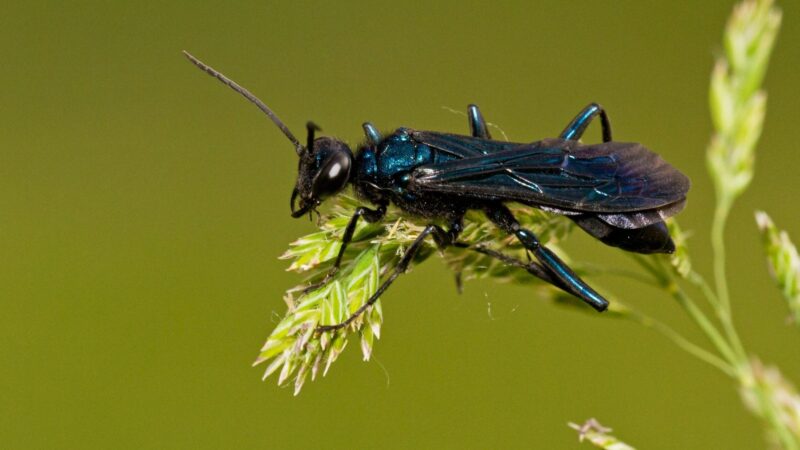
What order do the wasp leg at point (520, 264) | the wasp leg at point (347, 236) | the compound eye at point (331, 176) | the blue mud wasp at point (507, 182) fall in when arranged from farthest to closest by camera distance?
the compound eye at point (331, 176)
the blue mud wasp at point (507, 182)
the wasp leg at point (520, 264)
the wasp leg at point (347, 236)

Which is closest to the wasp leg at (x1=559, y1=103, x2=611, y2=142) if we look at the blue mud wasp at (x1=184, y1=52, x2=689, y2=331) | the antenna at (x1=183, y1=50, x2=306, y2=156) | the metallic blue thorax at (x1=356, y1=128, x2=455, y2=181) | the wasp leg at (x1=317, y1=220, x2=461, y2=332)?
the blue mud wasp at (x1=184, y1=52, x2=689, y2=331)

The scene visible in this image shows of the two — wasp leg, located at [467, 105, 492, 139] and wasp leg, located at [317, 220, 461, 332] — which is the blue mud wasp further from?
wasp leg, located at [467, 105, 492, 139]

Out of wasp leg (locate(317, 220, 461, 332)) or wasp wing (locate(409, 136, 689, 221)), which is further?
wasp wing (locate(409, 136, 689, 221))

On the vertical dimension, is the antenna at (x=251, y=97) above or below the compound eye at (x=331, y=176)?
above

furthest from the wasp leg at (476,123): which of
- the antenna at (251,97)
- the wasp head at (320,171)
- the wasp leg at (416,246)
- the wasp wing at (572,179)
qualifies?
the wasp leg at (416,246)

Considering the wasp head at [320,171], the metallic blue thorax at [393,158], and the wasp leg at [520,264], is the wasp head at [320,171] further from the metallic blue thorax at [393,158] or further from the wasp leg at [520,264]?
the wasp leg at [520,264]

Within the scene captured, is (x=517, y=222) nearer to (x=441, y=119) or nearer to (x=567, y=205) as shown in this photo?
(x=567, y=205)

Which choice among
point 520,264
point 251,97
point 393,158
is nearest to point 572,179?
point 520,264
